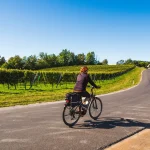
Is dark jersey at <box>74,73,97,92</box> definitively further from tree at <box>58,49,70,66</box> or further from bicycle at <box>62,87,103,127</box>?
tree at <box>58,49,70,66</box>

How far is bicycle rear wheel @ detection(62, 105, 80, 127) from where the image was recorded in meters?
7.43

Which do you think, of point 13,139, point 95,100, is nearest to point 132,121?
point 95,100

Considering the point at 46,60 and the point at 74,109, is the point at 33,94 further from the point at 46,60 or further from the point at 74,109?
the point at 46,60

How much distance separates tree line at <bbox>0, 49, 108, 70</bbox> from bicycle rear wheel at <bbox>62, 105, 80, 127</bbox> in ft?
400

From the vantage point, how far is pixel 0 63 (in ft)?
439

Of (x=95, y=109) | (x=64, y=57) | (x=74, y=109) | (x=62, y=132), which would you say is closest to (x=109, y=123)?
(x=95, y=109)

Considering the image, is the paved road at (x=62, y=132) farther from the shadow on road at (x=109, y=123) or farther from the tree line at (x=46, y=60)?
the tree line at (x=46, y=60)

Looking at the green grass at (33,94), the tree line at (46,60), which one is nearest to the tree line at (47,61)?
the tree line at (46,60)

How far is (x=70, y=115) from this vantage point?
301 inches

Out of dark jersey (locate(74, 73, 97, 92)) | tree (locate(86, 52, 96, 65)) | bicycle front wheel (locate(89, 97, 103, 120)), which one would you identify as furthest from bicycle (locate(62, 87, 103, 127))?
tree (locate(86, 52, 96, 65))

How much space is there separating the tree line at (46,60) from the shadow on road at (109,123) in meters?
121

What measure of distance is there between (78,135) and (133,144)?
5.23 ft

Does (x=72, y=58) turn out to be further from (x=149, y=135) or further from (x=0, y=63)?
(x=149, y=135)

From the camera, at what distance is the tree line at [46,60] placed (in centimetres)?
13680
